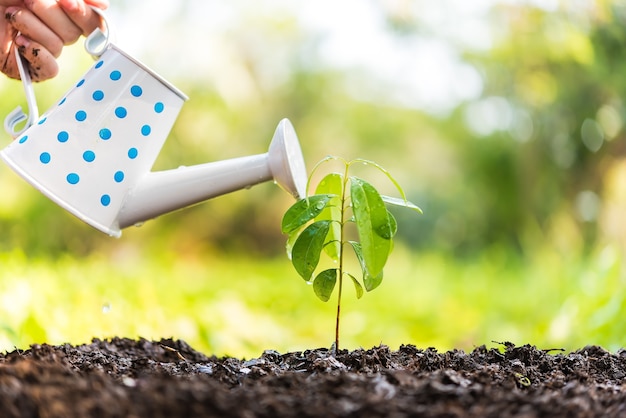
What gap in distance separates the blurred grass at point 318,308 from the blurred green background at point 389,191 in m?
0.01

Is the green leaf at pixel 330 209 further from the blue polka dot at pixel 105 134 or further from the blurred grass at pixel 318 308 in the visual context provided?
the blurred grass at pixel 318 308

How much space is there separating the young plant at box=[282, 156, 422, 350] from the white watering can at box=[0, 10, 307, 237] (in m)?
0.06

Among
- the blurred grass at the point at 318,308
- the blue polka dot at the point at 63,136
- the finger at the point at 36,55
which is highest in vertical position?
the blurred grass at the point at 318,308

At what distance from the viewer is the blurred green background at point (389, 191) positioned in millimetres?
2717

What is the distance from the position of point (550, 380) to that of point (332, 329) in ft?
7.14

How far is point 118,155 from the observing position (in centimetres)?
118

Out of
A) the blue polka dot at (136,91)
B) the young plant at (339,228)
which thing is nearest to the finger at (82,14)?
the blue polka dot at (136,91)

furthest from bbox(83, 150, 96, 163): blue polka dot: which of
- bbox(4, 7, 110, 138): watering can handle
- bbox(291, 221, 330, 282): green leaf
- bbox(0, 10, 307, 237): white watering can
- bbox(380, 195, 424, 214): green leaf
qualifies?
bbox(380, 195, 424, 214): green leaf

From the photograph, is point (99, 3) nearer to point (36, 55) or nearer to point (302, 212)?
point (36, 55)

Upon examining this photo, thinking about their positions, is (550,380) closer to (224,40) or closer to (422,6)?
(422,6)

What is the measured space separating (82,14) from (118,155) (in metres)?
0.29

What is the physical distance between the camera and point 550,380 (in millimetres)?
1013

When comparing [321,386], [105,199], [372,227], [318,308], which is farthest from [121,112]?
[318,308]

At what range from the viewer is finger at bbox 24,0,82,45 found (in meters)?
1.25
